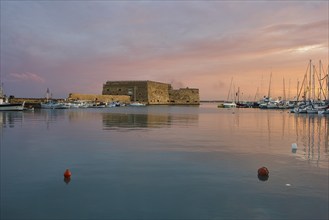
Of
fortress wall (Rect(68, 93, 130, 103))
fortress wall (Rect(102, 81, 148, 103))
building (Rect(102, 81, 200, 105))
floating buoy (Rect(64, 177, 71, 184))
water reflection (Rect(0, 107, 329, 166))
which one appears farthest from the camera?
fortress wall (Rect(102, 81, 148, 103))

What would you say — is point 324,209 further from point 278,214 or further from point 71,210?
point 71,210

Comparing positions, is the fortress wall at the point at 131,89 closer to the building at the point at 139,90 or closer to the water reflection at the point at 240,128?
the building at the point at 139,90

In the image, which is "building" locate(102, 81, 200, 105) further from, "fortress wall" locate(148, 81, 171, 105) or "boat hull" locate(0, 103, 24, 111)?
"boat hull" locate(0, 103, 24, 111)

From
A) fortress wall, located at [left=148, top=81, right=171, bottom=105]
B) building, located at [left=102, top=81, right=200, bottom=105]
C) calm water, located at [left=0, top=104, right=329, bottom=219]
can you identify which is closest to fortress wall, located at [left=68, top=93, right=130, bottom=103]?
→ building, located at [left=102, top=81, right=200, bottom=105]

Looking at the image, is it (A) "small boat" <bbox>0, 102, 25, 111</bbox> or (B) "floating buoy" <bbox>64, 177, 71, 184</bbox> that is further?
(A) "small boat" <bbox>0, 102, 25, 111</bbox>

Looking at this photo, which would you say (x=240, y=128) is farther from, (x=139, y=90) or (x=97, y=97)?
(x=139, y=90)

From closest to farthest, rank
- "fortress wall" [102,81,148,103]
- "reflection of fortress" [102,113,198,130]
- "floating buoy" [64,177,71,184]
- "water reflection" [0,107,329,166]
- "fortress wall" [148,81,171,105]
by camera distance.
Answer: "floating buoy" [64,177,71,184] → "water reflection" [0,107,329,166] → "reflection of fortress" [102,113,198,130] → "fortress wall" [102,81,148,103] → "fortress wall" [148,81,171,105]

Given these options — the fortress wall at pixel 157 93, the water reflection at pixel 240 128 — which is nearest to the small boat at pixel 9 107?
the water reflection at pixel 240 128

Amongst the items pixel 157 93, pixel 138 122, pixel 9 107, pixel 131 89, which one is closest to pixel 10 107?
pixel 9 107

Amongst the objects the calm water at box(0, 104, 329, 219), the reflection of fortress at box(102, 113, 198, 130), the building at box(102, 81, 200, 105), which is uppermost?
the building at box(102, 81, 200, 105)

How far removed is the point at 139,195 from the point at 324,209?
4.73m

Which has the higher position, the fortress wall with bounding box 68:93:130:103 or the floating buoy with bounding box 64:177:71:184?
the fortress wall with bounding box 68:93:130:103

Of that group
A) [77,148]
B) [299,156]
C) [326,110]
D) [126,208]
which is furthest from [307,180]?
[326,110]

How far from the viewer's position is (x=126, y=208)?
8289mm
